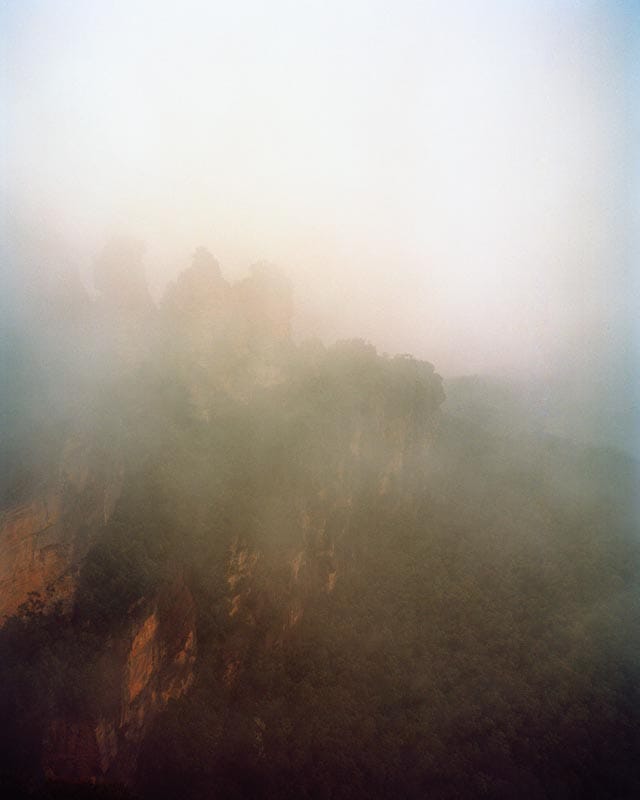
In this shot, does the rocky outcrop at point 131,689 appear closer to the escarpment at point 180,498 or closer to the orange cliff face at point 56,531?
the escarpment at point 180,498

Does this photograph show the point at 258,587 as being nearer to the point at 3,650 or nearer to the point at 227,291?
the point at 3,650

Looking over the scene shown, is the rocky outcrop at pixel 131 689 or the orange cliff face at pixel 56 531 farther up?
the orange cliff face at pixel 56 531

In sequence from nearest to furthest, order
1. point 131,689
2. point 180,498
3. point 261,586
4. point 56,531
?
point 56,531, point 131,689, point 180,498, point 261,586

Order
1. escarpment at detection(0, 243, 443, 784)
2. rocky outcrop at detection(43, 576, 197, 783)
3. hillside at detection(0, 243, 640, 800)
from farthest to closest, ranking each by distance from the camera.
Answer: hillside at detection(0, 243, 640, 800), escarpment at detection(0, 243, 443, 784), rocky outcrop at detection(43, 576, 197, 783)

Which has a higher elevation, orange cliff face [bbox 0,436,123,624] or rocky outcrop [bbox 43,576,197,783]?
orange cliff face [bbox 0,436,123,624]

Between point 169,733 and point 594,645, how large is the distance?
38.8 metres

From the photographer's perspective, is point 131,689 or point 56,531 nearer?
point 56,531

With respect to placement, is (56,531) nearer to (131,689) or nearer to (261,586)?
(131,689)

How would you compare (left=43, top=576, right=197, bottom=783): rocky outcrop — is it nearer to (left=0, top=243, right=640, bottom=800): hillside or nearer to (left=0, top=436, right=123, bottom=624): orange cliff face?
(left=0, top=243, right=640, bottom=800): hillside

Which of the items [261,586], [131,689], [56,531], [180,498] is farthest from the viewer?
[261,586]

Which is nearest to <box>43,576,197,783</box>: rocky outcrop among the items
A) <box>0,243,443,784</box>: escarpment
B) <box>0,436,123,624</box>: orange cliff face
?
<box>0,243,443,784</box>: escarpment

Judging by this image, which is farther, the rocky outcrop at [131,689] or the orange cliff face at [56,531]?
the orange cliff face at [56,531]

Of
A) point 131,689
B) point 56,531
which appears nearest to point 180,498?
point 56,531

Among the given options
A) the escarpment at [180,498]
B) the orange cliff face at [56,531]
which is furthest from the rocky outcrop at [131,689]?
the orange cliff face at [56,531]
